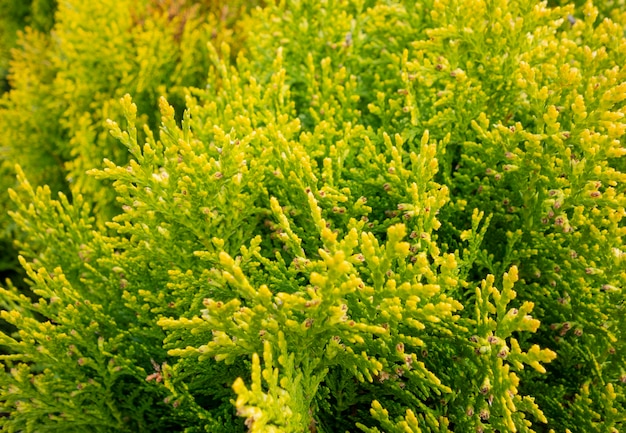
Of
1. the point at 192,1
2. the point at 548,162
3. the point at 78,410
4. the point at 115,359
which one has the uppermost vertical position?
the point at 192,1

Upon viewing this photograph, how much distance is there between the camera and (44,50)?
5.14 meters

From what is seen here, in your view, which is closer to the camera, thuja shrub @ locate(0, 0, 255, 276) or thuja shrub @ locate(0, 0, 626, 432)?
thuja shrub @ locate(0, 0, 626, 432)

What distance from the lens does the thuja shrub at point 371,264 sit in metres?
1.92

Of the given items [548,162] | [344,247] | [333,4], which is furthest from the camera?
[333,4]

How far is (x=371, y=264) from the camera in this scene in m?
1.86

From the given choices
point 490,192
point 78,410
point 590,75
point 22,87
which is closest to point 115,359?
point 78,410

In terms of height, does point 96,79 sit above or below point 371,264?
above

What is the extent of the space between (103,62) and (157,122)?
70cm

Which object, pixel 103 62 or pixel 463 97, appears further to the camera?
pixel 103 62

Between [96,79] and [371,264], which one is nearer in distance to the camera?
[371,264]

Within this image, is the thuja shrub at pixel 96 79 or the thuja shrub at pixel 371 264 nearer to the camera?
the thuja shrub at pixel 371 264

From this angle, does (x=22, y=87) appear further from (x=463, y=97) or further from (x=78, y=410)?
(x=463, y=97)

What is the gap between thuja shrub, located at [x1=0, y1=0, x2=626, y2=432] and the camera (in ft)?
6.30

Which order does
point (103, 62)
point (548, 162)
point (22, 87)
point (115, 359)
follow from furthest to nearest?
point (22, 87) < point (103, 62) < point (115, 359) < point (548, 162)
